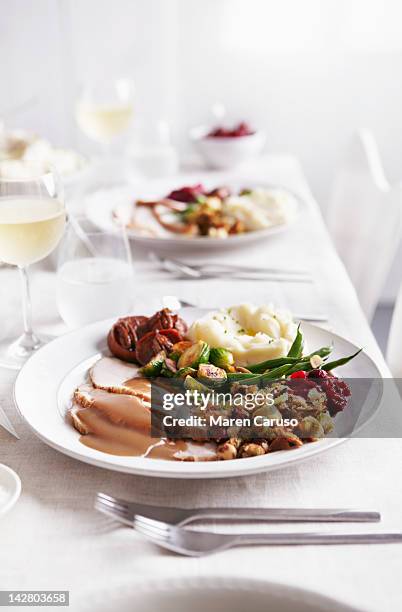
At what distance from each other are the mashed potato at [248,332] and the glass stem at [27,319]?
0.32 m

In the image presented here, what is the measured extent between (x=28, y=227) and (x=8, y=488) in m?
0.50

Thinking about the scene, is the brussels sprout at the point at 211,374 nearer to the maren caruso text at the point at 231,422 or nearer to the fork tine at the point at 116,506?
the maren caruso text at the point at 231,422

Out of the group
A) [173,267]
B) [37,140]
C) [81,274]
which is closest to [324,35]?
[37,140]

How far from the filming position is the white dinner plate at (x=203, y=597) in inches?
29.0

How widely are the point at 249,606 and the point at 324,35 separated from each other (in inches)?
128

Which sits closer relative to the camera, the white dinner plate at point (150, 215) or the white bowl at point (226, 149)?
the white dinner plate at point (150, 215)

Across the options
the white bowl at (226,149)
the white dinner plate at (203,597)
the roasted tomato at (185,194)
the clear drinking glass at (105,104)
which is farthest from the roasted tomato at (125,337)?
A: the clear drinking glass at (105,104)

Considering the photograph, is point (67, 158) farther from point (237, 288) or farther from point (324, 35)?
point (324, 35)

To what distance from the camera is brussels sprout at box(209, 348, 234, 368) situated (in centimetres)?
105

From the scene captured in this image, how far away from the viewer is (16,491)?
0.86 metres

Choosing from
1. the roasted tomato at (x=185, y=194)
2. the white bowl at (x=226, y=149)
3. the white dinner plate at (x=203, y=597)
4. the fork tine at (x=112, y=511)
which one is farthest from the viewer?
the white bowl at (x=226, y=149)

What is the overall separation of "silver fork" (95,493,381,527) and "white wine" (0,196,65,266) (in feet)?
1.79

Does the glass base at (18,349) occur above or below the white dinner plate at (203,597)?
below

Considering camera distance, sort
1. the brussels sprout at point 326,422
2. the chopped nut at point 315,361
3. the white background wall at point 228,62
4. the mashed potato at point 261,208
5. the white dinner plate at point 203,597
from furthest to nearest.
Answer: the white background wall at point 228,62 < the mashed potato at point 261,208 < the chopped nut at point 315,361 < the brussels sprout at point 326,422 < the white dinner plate at point 203,597
